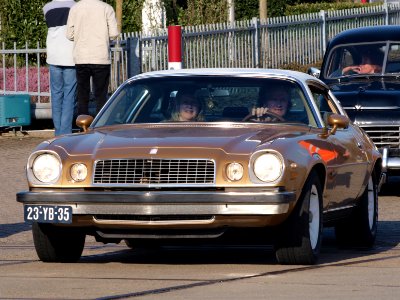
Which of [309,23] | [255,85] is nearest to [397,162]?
[255,85]

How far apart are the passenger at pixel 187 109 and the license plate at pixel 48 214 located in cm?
143

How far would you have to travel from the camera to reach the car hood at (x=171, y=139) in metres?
9.07

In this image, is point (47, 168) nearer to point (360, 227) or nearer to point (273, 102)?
point (273, 102)

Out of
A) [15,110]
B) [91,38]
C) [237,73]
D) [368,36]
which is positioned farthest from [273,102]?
[15,110]

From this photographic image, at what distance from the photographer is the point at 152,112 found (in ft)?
34.0

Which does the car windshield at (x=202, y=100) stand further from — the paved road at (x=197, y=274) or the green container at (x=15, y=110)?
the green container at (x=15, y=110)

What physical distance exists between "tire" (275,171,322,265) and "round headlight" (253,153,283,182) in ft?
1.01

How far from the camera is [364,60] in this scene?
1623cm

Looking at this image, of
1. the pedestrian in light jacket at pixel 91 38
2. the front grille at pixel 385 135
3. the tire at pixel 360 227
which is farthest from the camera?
the pedestrian in light jacket at pixel 91 38

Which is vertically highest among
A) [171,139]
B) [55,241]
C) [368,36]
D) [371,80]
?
[368,36]

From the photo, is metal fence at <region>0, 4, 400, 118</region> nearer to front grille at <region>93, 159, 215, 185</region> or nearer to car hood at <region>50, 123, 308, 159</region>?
car hood at <region>50, 123, 308, 159</region>

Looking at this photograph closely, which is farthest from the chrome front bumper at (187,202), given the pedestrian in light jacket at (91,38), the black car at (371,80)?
the pedestrian in light jacket at (91,38)

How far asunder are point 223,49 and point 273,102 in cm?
1768

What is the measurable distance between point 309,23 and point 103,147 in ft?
80.7
